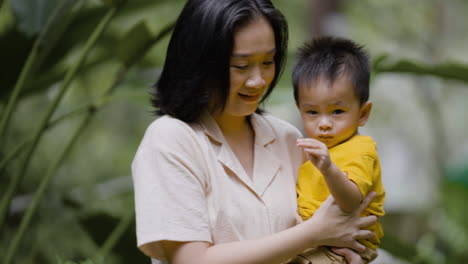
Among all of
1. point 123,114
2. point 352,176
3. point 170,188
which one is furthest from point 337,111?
point 123,114

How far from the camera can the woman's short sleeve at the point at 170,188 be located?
4.06ft

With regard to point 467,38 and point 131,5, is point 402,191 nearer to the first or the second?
point 467,38

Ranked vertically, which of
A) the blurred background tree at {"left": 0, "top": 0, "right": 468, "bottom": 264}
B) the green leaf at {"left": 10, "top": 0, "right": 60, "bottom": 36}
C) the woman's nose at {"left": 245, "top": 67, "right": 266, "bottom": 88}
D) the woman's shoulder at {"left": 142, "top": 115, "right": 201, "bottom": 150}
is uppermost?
the green leaf at {"left": 10, "top": 0, "right": 60, "bottom": 36}

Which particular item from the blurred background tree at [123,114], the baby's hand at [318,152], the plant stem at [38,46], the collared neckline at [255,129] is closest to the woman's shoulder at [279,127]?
the collared neckline at [255,129]

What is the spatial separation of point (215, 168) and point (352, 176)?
271mm

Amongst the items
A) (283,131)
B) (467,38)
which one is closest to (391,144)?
(467,38)

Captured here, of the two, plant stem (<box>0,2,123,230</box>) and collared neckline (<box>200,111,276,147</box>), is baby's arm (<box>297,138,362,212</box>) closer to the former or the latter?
collared neckline (<box>200,111,276,147</box>)

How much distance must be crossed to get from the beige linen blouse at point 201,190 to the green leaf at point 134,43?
44cm

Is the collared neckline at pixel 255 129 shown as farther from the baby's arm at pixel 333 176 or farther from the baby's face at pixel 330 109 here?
the baby's arm at pixel 333 176

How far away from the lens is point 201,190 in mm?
1276

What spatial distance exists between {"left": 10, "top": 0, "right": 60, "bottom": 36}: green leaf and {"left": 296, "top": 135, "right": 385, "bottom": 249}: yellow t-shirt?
0.78 meters

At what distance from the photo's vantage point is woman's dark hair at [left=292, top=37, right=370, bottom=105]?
4.39ft

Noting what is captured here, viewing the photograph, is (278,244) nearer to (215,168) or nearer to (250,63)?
(215,168)

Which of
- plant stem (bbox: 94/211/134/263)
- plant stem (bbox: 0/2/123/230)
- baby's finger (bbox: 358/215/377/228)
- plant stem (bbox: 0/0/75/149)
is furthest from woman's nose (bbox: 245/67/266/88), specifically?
plant stem (bbox: 94/211/134/263)
